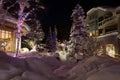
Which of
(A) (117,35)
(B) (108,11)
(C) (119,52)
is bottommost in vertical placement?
(C) (119,52)

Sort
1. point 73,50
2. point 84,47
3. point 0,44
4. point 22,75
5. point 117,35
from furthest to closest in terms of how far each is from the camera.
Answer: point 117,35, point 73,50, point 84,47, point 0,44, point 22,75

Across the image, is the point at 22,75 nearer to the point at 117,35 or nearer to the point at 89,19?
the point at 117,35

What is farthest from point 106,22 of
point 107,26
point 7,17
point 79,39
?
point 7,17

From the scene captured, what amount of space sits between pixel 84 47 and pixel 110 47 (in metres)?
9.75

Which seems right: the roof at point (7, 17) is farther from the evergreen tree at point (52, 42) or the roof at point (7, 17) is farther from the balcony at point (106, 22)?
the evergreen tree at point (52, 42)

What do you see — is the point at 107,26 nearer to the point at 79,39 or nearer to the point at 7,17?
the point at 79,39

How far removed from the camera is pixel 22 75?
5.63 m

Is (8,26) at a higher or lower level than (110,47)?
higher

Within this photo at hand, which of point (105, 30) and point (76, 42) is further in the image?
point (105, 30)

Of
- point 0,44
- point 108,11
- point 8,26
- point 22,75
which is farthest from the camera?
point 108,11

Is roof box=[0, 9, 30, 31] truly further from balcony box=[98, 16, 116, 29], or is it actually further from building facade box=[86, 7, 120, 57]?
balcony box=[98, 16, 116, 29]

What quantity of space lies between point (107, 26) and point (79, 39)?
9.41 metres

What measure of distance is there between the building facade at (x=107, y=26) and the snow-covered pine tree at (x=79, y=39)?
→ 13.7 ft

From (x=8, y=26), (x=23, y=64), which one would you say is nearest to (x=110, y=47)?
(x=8, y=26)
